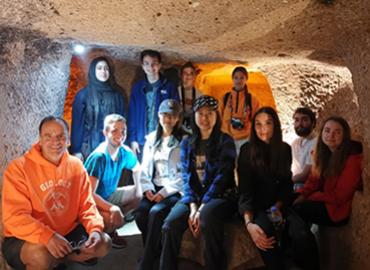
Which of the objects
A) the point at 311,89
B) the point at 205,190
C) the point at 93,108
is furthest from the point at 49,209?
the point at 311,89

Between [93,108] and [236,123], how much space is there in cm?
156

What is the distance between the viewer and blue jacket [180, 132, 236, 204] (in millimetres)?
2918

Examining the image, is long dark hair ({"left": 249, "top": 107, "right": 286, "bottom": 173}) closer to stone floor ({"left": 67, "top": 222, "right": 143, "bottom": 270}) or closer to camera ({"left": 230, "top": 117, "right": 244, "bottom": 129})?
stone floor ({"left": 67, "top": 222, "right": 143, "bottom": 270})

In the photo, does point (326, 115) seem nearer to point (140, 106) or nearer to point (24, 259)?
point (140, 106)

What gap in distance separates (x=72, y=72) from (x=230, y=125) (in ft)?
6.70

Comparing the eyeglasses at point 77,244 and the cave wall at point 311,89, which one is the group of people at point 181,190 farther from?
the cave wall at point 311,89

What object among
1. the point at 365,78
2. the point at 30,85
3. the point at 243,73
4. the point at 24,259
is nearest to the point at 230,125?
the point at 243,73

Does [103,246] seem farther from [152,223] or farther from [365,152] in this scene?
[365,152]


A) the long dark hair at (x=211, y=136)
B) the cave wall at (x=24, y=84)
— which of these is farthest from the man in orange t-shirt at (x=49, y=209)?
the long dark hair at (x=211, y=136)

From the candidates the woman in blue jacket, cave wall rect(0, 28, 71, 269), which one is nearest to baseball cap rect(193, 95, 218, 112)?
the woman in blue jacket

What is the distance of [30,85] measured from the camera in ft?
10.0

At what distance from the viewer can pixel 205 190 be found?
2977mm

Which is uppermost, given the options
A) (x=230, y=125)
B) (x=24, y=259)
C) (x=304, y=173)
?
(x=230, y=125)

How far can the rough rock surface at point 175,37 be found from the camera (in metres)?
2.38
